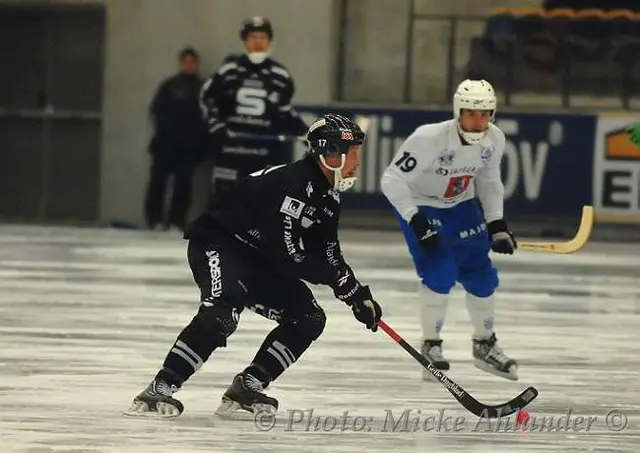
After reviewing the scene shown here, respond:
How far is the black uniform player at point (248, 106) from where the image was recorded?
38.0 ft

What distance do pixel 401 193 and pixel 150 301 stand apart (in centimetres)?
257

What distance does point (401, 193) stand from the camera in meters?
6.15

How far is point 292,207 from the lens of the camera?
476 cm

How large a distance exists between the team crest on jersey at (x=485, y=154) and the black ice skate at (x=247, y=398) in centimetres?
167

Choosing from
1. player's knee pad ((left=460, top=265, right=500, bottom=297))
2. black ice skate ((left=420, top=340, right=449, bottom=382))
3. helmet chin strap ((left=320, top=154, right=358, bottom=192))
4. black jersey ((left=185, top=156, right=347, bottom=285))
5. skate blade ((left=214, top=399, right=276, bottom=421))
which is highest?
helmet chin strap ((left=320, top=154, right=358, bottom=192))

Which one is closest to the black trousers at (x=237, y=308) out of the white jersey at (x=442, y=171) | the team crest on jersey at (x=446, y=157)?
the white jersey at (x=442, y=171)

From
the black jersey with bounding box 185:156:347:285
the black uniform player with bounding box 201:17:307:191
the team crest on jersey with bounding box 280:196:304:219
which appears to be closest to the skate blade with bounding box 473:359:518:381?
the black jersey with bounding box 185:156:347:285

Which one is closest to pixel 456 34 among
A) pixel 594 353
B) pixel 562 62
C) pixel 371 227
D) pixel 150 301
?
pixel 562 62

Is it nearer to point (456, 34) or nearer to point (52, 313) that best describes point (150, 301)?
point (52, 313)

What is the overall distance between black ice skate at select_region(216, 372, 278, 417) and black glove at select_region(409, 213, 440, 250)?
3.90 feet

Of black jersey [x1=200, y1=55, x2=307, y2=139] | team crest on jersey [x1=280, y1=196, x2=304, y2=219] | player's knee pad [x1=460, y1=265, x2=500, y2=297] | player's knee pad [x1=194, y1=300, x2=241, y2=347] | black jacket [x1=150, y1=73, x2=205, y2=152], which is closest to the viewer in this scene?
team crest on jersey [x1=280, y1=196, x2=304, y2=219]

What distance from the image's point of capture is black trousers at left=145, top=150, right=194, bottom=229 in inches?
515

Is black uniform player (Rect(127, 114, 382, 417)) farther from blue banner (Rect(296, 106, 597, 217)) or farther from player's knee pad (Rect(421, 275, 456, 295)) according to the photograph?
blue banner (Rect(296, 106, 597, 217))

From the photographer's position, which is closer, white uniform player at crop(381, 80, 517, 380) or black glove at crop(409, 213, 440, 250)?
black glove at crop(409, 213, 440, 250)
